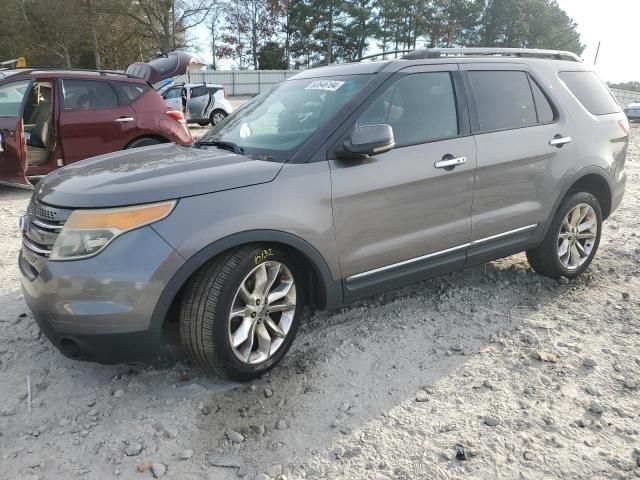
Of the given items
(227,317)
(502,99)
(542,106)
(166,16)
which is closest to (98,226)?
(227,317)

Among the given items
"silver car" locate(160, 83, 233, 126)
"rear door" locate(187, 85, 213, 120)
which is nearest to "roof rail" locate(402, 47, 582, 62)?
"silver car" locate(160, 83, 233, 126)

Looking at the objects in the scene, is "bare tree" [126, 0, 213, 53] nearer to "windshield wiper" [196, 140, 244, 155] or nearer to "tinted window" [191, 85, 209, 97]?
"tinted window" [191, 85, 209, 97]

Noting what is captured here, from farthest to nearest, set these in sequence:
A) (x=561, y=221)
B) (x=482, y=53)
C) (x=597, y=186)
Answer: (x=597, y=186) → (x=561, y=221) → (x=482, y=53)

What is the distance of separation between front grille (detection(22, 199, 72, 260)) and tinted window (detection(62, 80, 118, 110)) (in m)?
5.00

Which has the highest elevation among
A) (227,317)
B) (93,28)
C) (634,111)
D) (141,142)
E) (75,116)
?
(93,28)

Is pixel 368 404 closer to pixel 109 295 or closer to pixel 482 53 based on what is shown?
pixel 109 295

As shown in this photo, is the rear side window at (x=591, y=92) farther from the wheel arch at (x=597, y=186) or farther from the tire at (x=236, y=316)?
the tire at (x=236, y=316)

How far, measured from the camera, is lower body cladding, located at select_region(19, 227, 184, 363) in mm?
2377

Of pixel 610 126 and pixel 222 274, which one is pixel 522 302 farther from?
pixel 222 274

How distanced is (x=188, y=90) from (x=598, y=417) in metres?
16.3

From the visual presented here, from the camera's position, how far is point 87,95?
7266 millimetres

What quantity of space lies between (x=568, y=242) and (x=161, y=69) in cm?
627

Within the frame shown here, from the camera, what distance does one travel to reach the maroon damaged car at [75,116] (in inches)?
261

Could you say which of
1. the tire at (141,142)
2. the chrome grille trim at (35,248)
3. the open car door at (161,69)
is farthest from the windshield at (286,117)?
the open car door at (161,69)
